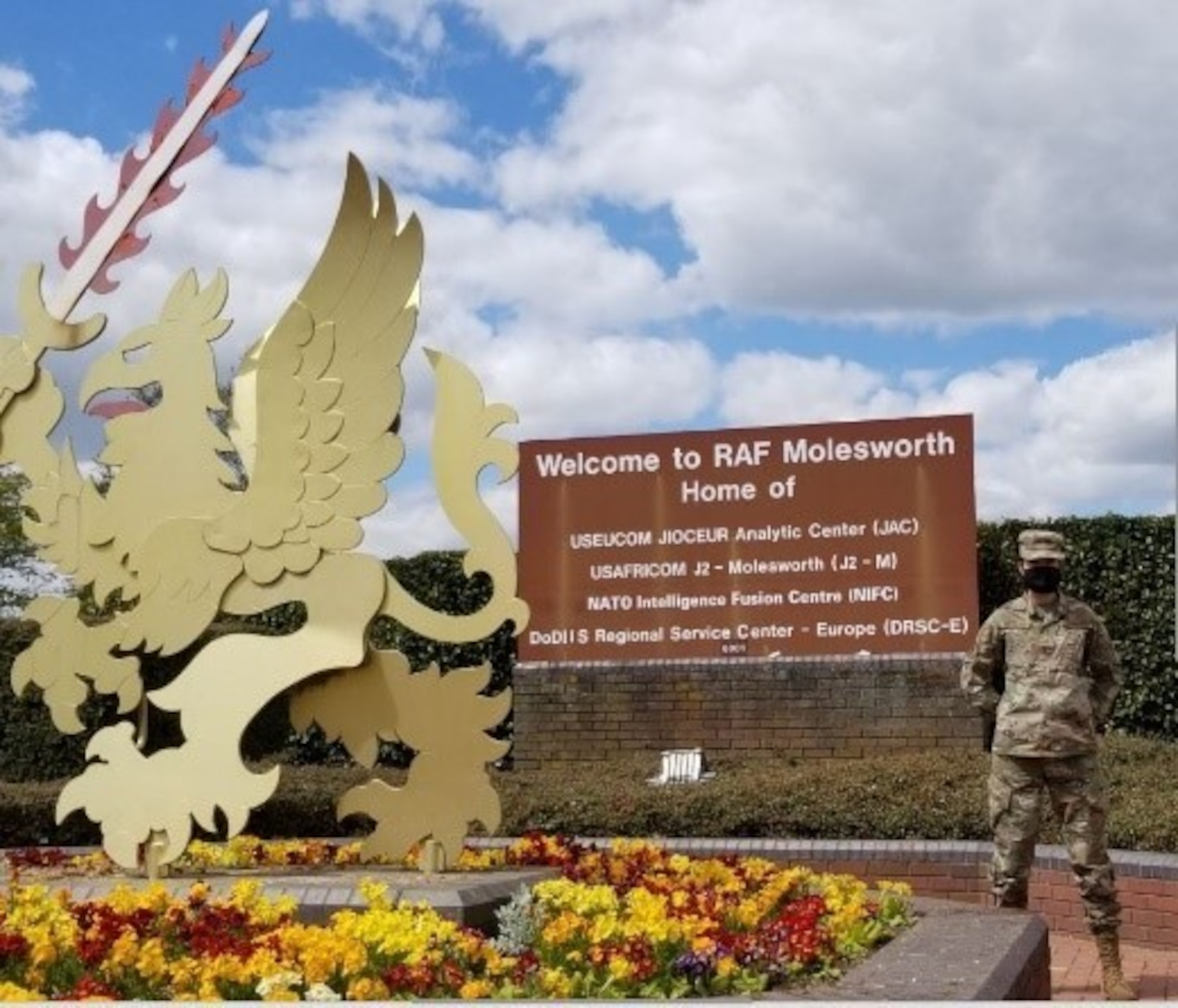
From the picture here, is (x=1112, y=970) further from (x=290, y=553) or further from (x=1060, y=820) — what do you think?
(x=290, y=553)

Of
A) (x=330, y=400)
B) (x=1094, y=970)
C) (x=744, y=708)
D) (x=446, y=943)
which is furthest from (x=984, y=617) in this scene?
(x=446, y=943)

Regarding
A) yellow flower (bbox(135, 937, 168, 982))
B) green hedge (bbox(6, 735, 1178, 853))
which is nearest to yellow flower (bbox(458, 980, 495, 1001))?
yellow flower (bbox(135, 937, 168, 982))

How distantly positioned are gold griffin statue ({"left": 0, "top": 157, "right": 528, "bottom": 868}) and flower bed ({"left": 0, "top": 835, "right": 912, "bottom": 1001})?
68cm

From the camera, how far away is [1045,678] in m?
6.51

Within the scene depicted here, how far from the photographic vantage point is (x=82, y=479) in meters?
7.44

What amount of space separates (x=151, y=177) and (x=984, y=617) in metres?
8.07

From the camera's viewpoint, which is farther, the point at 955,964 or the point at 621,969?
the point at 955,964

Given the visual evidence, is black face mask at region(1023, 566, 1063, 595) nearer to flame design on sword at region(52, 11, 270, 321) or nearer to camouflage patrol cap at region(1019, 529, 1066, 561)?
camouflage patrol cap at region(1019, 529, 1066, 561)

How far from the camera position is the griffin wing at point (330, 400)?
7066 mm

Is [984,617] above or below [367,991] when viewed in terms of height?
above

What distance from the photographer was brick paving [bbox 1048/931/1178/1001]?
674 centimetres

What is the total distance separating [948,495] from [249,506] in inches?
267

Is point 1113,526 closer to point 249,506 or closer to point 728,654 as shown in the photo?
point 728,654

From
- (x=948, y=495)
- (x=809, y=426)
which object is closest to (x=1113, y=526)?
(x=948, y=495)
